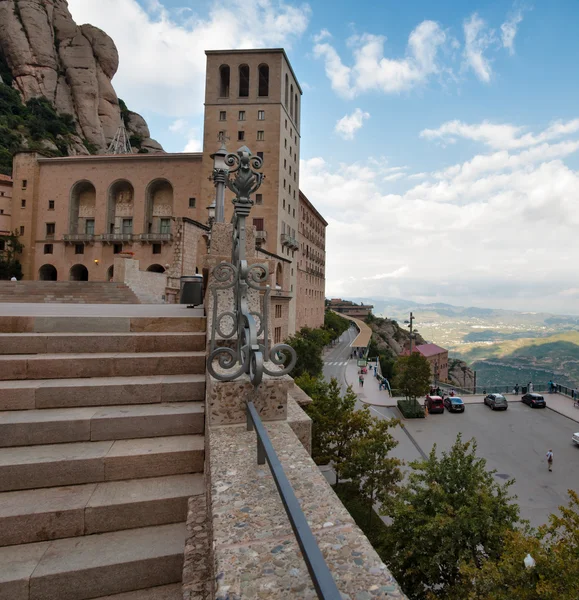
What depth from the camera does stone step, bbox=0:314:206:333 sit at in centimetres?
485

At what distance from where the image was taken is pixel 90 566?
2318 mm

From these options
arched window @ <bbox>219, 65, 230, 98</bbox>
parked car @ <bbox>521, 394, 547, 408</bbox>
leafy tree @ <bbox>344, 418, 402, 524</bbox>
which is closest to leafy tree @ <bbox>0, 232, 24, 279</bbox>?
arched window @ <bbox>219, 65, 230, 98</bbox>

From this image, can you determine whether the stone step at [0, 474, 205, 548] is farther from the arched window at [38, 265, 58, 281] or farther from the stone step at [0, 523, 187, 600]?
the arched window at [38, 265, 58, 281]

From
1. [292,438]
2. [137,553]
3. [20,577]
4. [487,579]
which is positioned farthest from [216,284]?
[487,579]

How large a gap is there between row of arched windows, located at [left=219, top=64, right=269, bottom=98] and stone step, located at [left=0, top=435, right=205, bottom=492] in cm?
4286

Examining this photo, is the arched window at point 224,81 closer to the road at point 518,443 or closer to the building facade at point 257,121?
the building facade at point 257,121

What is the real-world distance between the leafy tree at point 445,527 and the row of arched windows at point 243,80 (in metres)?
41.1

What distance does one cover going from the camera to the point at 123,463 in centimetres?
302

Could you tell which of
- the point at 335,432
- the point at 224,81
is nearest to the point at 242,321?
the point at 335,432

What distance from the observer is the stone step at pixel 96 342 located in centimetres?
429

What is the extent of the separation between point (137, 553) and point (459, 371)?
92454 mm

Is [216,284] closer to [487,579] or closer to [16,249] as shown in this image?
[487,579]

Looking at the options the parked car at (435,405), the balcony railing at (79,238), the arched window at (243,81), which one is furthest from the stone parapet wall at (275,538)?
the balcony railing at (79,238)

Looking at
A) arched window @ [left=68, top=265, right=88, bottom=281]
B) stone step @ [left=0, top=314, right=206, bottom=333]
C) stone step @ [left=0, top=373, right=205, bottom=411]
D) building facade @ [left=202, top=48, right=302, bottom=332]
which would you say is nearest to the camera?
stone step @ [left=0, top=373, right=205, bottom=411]
